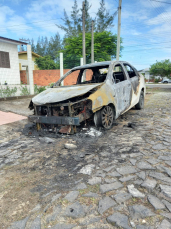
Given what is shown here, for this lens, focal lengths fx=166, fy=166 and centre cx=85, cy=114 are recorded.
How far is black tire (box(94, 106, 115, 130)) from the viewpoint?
3.99 metres

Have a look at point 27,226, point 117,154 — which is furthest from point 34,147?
point 27,226

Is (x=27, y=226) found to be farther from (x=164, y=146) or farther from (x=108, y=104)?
(x=108, y=104)

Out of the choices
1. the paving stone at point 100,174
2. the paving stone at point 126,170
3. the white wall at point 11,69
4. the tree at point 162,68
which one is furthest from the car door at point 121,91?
the tree at point 162,68

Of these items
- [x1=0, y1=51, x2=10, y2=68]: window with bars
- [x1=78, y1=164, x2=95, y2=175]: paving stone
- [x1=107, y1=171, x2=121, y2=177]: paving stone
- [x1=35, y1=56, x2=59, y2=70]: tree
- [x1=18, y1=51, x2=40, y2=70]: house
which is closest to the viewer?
[x1=107, y1=171, x2=121, y2=177]: paving stone

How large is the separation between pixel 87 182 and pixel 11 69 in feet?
45.2

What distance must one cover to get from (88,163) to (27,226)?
1322 mm

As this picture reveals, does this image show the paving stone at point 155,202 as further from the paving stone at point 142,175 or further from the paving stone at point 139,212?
the paving stone at point 142,175

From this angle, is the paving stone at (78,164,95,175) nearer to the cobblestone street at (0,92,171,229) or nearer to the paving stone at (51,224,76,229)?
the cobblestone street at (0,92,171,229)

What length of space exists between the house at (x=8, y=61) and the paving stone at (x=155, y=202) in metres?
13.7

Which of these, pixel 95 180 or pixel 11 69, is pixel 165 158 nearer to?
pixel 95 180

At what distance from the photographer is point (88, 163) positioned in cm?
276

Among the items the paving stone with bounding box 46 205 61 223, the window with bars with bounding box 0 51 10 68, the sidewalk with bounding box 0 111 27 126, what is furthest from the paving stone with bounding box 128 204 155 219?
the window with bars with bounding box 0 51 10 68

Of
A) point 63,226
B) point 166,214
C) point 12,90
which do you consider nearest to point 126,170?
point 166,214

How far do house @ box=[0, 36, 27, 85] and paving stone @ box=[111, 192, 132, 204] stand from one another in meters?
13.4
